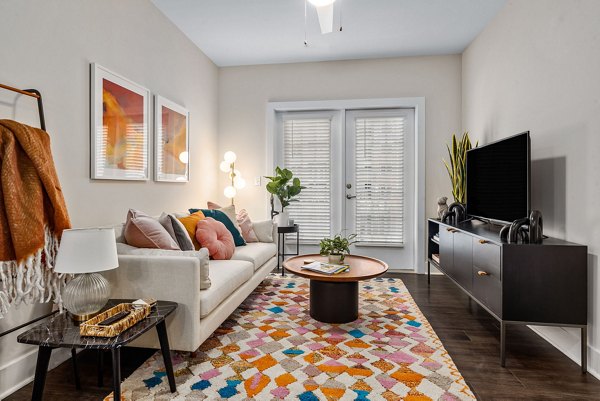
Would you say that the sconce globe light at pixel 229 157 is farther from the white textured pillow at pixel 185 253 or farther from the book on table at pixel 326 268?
the white textured pillow at pixel 185 253

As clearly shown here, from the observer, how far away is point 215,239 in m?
3.04

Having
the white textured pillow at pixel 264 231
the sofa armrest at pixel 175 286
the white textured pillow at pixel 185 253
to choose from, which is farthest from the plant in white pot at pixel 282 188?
the sofa armrest at pixel 175 286

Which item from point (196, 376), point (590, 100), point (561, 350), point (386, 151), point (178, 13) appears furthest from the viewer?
point (386, 151)

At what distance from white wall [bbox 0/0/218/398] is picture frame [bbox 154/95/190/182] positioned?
4.1 inches

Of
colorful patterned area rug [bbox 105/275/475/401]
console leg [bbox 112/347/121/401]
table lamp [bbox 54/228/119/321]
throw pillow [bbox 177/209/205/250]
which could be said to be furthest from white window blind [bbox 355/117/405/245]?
console leg [bbox 112/347/121/401]

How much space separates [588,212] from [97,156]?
10.4 feet

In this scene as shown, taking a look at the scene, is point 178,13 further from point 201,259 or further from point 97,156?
point 201,259

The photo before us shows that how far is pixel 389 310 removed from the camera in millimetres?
3047

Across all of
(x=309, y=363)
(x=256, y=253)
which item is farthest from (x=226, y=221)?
(x=309, y=363)

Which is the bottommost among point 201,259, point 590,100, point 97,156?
point 201,259

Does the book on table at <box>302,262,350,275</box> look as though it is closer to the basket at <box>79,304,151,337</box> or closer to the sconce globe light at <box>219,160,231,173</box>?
the basket at <box>79,304,151,337</box>

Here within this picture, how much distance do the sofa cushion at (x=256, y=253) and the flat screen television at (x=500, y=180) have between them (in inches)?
78.3

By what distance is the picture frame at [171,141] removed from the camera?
335 centimetres

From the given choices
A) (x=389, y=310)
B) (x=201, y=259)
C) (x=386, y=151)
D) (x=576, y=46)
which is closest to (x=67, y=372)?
(x=201, y=259)
